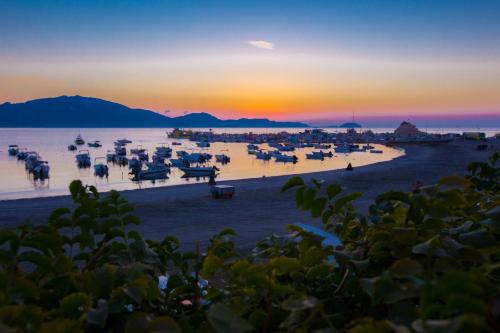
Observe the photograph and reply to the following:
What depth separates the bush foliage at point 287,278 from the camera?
763mm

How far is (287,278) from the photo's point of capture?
1.34 m

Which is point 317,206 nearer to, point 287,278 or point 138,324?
point 287,278

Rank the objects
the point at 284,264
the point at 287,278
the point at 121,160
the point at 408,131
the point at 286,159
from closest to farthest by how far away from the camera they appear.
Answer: the point at 284,264 → the point at 287,278 → the point at 286,159 → the point at 121,160 → the point at 408,131

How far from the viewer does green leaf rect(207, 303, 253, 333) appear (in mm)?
738

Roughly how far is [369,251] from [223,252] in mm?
509

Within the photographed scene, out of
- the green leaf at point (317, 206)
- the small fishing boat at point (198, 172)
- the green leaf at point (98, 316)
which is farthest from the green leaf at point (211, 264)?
the small fishing boat at point (198, 172)

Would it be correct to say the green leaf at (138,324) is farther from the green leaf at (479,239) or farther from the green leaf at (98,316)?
the green leaf at (479,239)

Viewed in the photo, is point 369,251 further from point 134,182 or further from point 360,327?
point 134,182

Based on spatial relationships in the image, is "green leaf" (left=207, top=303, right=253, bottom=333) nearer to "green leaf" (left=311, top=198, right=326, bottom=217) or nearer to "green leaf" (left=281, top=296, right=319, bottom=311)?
"green leaf" (left=281, top=296, right=319, bottom=311)

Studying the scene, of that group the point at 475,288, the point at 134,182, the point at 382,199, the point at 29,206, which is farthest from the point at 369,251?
the point at 134,182

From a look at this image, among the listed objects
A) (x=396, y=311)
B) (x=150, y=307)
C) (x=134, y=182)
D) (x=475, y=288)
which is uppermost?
(x=475, y=288)

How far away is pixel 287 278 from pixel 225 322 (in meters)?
0.62

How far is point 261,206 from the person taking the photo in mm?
20828

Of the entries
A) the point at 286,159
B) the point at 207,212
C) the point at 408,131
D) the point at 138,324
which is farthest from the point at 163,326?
the point at 408,131
